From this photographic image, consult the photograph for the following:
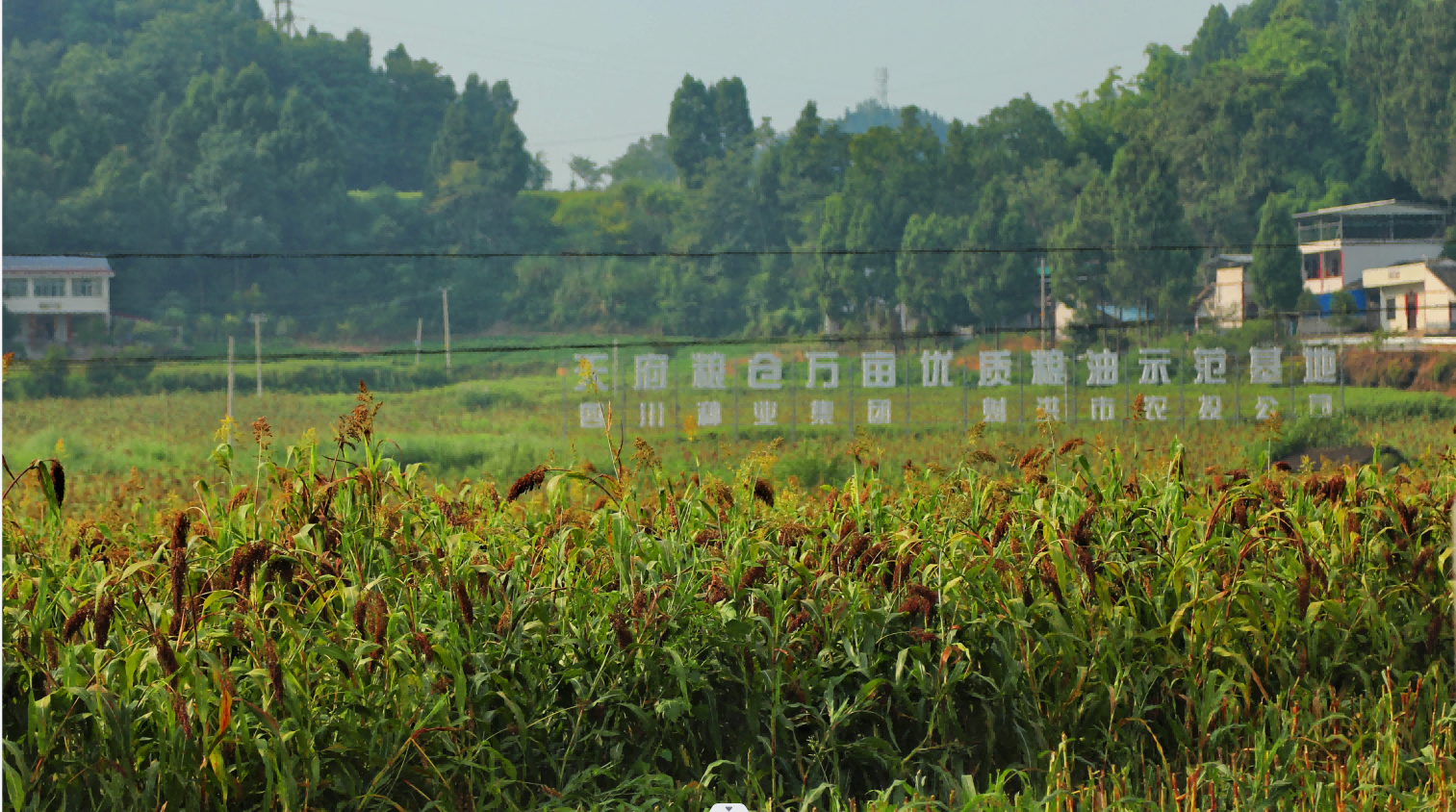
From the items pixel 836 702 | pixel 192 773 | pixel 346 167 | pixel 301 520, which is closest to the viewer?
pixel 192 773

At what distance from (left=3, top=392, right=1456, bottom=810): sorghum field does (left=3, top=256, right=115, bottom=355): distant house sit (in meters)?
21.5

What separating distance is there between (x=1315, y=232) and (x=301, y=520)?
20.7 meters

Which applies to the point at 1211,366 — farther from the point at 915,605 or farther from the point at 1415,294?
the point at 915,605

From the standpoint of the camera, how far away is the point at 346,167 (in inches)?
1003

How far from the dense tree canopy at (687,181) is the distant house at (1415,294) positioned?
56.1 inches

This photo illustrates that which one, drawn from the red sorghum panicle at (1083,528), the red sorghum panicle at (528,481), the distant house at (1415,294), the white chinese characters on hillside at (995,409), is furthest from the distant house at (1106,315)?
the red sorghum panicle at (528,481)

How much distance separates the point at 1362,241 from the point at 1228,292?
2035 millimetres

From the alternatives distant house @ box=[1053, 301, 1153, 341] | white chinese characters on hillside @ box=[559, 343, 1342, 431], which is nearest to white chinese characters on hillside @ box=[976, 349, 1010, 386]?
white chinese characters on hillside @ box=[559, 343, 1342, 431]

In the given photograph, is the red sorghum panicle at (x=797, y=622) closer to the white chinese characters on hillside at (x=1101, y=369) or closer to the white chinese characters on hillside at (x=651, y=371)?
the white chinese characters on hillside at (x=651, y=371)

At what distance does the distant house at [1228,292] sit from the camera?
63.0 ft

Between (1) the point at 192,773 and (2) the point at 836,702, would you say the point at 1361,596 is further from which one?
(1) the point at 192,773

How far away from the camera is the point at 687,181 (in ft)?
72.2

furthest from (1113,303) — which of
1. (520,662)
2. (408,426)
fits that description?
(520,662)

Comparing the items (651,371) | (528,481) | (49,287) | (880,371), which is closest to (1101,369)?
(880,371)
